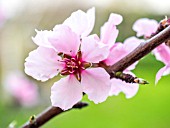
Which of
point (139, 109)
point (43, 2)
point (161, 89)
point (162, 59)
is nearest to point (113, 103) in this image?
point (139, 109)

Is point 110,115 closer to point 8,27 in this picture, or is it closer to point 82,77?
point 8,27

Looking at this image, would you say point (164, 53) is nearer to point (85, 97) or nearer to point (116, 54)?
point (116, 54)

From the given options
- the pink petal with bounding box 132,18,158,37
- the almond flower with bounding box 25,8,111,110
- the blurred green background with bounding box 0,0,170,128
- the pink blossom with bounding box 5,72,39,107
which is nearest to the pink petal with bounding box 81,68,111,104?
the almond flower with bounding box 25,8,111,110

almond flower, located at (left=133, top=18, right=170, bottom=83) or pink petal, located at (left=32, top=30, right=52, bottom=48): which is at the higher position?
pink petal, located at (left=32, top=30, right=52, bottom=48)

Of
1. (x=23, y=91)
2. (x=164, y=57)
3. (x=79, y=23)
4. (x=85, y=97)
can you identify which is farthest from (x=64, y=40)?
(x=85, y=97)

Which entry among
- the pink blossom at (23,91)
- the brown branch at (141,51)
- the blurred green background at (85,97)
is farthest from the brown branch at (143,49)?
the pink blossom at (23,91)

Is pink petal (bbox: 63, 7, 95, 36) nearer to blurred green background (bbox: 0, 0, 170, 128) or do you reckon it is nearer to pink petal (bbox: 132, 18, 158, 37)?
pink petal (bbox: 132, 18, 158, 37)
